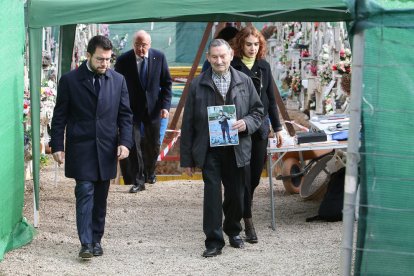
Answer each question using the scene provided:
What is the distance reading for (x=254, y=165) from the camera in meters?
8.84

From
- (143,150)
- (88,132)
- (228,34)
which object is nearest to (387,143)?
(88,132)

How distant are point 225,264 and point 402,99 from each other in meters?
3.44

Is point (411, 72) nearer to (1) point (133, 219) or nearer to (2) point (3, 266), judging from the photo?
(2) point (3, 266)

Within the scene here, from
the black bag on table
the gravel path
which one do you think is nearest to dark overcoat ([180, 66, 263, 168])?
the gravel path

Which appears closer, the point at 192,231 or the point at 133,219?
the point at 192,231

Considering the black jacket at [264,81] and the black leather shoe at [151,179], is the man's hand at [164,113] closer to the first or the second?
the black leather shoe at [151,179]

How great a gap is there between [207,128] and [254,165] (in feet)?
2.87

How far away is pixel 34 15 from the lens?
8969 millimetres

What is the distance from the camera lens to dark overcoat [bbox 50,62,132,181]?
26.9 feet

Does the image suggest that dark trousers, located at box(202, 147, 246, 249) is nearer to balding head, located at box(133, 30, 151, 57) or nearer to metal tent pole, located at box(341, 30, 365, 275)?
metal tent pole, located at box(341, 30, 365, 275)

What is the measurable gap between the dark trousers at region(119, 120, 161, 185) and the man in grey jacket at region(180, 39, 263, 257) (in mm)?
3211

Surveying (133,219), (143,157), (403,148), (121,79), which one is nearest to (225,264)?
(121,79)

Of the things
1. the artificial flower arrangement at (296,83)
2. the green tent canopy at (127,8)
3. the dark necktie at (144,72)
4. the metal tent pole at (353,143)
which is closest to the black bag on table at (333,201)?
the green tent canopy at (127,8)

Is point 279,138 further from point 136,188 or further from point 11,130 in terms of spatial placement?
point 136,188
